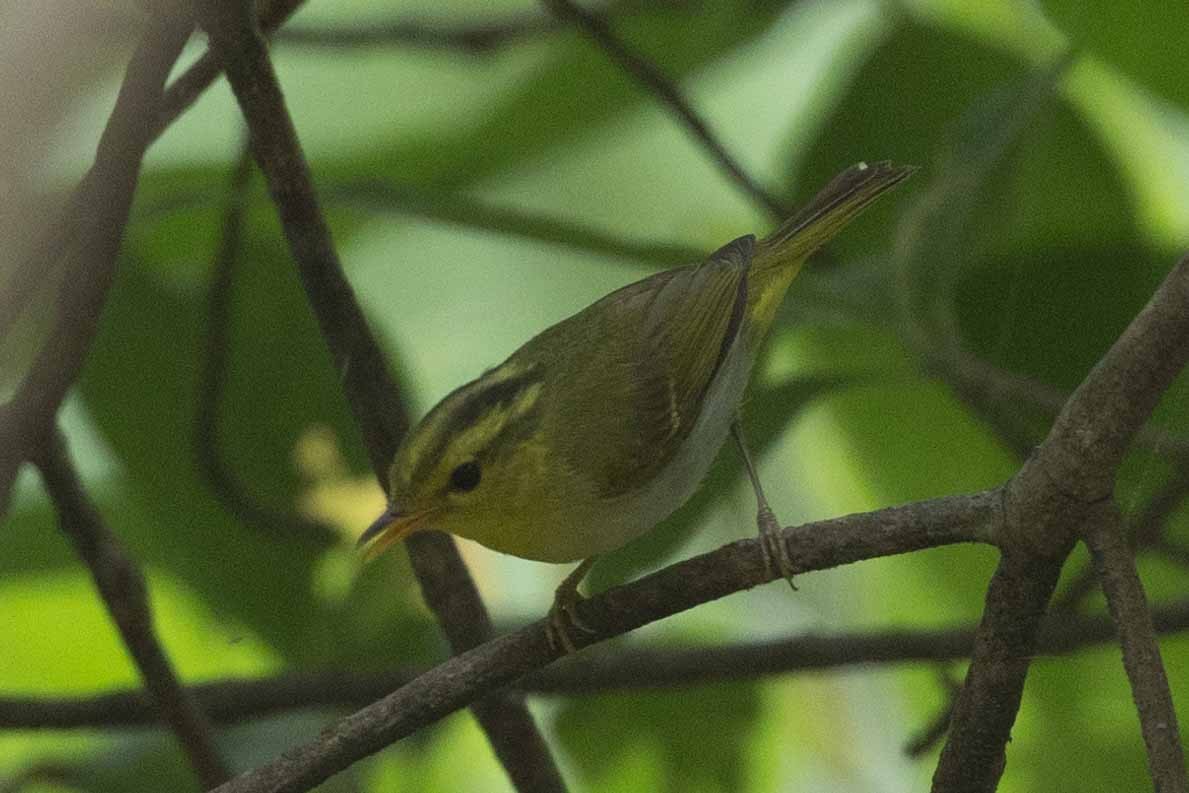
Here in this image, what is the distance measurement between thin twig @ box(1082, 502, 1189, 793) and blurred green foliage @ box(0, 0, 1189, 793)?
0.89 meters

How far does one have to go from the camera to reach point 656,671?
2.09 m

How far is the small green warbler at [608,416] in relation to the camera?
1.95m

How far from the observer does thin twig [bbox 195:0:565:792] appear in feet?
4.94

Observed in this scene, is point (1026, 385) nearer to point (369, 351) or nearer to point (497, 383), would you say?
point (497, 383)

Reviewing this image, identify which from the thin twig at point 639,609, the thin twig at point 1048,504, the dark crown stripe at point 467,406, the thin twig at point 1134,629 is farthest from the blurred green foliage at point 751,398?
the thin twig at point 1134,629

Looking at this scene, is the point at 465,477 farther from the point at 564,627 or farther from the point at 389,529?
the point at 564,627

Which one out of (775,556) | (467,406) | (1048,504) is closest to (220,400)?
(467,406)

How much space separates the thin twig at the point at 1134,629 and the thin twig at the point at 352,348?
0.77 meters

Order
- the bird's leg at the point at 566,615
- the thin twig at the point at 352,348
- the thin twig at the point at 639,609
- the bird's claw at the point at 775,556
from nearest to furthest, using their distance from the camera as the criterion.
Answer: the thin twig at the point at 639,609, the bird's claw at the point at 775,556, the bird's leg at the point at 566,615, the thin twig at the point at 352,348

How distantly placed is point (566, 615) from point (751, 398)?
62 centimetres

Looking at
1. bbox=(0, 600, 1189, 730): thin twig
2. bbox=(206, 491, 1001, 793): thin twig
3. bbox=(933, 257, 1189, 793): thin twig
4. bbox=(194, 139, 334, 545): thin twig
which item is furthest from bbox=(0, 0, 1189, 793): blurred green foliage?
bbox=(933, 257, 1189, 793): thin twig

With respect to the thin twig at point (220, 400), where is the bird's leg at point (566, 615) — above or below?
Result: below

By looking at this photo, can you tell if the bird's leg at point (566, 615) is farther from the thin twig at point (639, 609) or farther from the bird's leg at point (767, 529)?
the bird's leg at point (767, 529)

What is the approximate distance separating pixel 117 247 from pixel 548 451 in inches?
33.5
